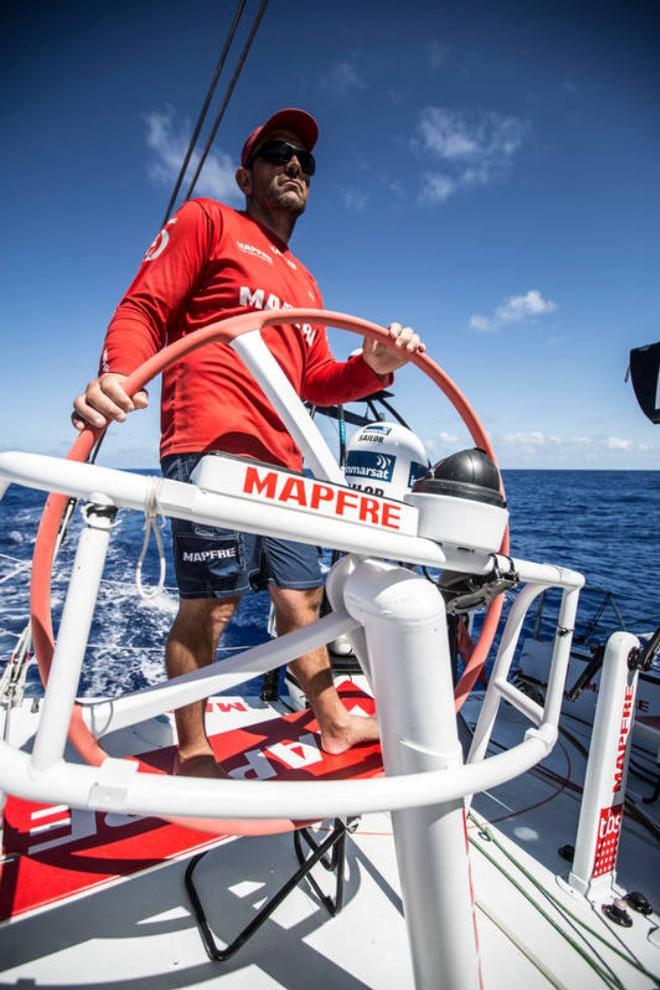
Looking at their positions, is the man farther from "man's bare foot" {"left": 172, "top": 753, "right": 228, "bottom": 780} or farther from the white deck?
the white deck

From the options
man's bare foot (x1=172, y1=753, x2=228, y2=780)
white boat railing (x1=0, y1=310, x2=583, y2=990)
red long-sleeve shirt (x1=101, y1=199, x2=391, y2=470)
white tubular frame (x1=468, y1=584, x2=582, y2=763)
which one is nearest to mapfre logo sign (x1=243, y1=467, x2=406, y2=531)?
white boat railing (x1=0, y1=310, x2=583, y2=990)

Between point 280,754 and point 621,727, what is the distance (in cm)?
110

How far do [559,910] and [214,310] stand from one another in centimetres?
203

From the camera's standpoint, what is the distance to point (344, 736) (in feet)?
4.90

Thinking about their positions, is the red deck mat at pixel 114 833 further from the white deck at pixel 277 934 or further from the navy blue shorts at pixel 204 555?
the navy blue shorts at pixel 204 555

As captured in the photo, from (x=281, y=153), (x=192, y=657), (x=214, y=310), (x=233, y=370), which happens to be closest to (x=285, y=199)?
(x=281, y=153)

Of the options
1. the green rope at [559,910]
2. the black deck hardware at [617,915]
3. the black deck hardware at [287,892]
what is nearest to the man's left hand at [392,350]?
the black deck hardware at [287,892]

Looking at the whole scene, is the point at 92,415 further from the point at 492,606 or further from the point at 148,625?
the point at 148,625

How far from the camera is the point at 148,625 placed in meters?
5.72

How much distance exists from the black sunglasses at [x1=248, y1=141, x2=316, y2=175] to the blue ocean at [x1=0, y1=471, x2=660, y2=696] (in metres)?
1.16

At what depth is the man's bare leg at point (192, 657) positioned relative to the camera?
1249 mm

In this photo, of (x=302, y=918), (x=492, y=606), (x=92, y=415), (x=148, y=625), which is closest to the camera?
(x=92, y=415)

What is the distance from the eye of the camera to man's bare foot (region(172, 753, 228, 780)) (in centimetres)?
125

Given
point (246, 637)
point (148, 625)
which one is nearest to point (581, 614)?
point (246, 637)
